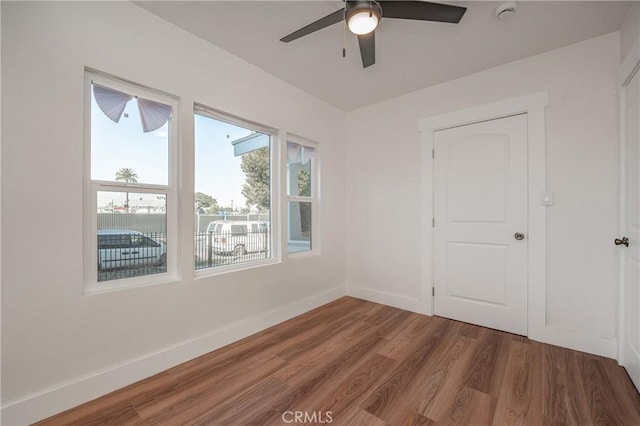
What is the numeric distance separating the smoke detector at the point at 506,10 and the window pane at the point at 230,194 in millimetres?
2257

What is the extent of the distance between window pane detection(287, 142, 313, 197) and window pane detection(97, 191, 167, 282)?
1.50 metres

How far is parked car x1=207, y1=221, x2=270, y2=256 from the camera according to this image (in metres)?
2.56

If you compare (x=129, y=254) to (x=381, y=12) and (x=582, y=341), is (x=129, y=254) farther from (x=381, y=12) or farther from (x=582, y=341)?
(x=582, y=341)

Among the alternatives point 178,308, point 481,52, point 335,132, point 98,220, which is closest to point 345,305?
point 178,308

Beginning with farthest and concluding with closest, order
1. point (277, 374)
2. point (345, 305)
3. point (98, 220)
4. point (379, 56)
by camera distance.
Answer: point (345, 305), point (379, 56), point (277, 374), point (98, 220)

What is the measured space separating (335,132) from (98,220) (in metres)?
2.88

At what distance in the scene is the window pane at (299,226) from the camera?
3289mm

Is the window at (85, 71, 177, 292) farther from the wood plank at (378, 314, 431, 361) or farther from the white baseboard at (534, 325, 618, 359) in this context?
the white baseboard at (534, 325, 618, 359)

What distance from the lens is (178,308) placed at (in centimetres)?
215

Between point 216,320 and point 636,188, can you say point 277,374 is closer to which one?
point 216,320

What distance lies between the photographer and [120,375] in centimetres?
184

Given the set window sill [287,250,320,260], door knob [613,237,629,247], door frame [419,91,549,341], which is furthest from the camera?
window sill [287,250,320,260]

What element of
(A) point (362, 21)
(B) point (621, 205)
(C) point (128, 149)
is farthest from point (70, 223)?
(B) point (621, 205)

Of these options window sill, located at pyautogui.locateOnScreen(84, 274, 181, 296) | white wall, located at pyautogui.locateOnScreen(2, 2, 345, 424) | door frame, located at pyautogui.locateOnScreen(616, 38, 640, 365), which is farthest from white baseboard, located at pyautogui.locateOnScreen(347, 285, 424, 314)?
window sill, located at pyautogui.locateOnScreen(84, 274, 181, 296)
